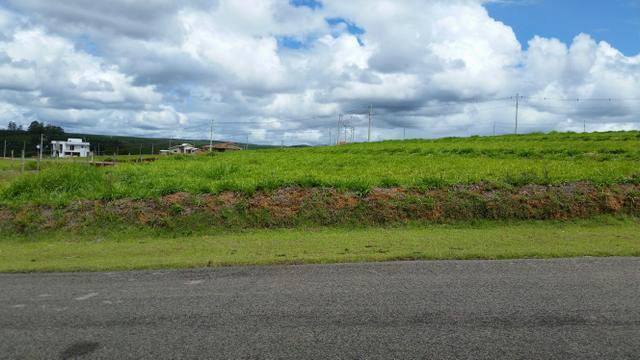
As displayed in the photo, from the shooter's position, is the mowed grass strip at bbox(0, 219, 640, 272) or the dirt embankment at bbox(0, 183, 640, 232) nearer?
the mowed grass strip at bbox(0, 219, 640, 272)

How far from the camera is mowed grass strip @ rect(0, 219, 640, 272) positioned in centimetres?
1045

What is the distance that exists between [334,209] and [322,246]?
143 inches

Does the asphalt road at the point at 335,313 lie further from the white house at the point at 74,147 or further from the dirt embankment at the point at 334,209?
the white house at the point at 74,147

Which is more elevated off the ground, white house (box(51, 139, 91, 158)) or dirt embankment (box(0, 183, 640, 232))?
white house (box(51, 139, 91, 158))

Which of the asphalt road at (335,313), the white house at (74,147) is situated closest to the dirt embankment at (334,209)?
the asphalt road at (335,313)

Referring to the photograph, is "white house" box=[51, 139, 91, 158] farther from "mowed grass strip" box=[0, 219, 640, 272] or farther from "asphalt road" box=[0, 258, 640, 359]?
"asphalt road" box=[0, 258, 640, 359]

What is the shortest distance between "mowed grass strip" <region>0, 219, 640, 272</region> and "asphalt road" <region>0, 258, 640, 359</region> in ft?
3.55

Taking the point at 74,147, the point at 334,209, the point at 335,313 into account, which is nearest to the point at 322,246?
the point at 334,209

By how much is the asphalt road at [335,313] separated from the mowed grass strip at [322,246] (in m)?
1.08

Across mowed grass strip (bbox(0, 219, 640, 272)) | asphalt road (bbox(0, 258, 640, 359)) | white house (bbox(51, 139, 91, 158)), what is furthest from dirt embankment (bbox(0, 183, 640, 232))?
white house (bbox(51, 139, 91, 158))

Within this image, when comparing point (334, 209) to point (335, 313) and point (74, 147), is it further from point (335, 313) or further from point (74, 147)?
point (74, 147)

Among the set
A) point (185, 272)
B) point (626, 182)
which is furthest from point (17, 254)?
point (626, 182)

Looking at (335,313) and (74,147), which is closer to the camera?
(335,313)

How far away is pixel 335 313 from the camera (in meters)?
6.76
